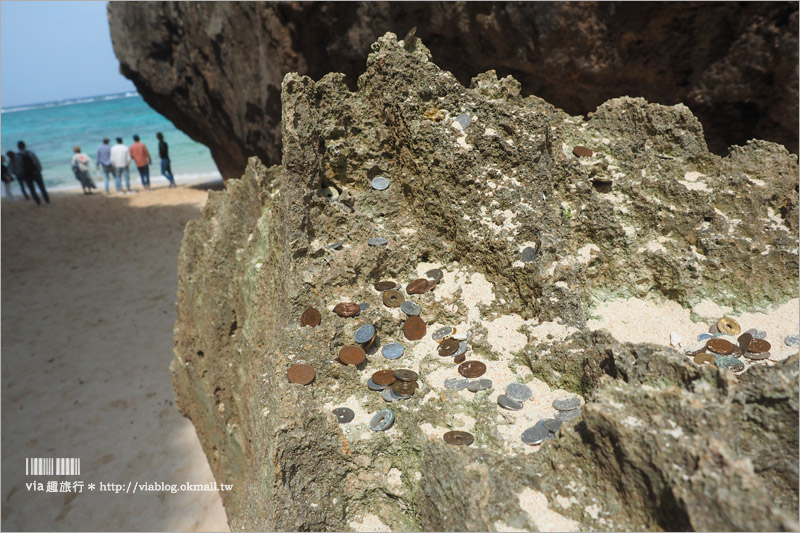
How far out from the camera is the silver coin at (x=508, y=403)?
5.20ft

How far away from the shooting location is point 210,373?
2.82 m

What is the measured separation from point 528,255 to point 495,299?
0.21 m

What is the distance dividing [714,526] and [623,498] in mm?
228

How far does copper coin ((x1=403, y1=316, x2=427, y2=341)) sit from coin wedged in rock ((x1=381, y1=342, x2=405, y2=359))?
60 millimetres

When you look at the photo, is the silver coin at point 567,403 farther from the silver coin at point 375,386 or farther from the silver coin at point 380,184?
the silver coin at point 380,184

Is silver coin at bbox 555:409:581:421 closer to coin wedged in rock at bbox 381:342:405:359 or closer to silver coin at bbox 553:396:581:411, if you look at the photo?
silver coin at bbox 553:396:581:411

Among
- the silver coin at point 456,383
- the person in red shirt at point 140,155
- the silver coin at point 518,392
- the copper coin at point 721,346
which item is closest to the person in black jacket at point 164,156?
the person in red shirt at point 140,155

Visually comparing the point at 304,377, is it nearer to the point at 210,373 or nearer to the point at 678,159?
the point at 210,373

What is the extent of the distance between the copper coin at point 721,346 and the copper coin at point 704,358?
0.21 ft

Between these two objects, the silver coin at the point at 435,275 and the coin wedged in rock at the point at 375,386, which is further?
the silver coin at the point at 435,275

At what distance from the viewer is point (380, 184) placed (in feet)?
7.34

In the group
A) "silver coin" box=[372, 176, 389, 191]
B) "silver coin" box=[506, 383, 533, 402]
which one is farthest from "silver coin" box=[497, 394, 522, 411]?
"silver coin" box=[372, 176, 389, 191]

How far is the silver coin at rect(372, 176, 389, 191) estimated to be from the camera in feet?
7.32

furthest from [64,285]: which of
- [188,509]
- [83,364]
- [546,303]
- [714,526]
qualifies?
[714,526]
